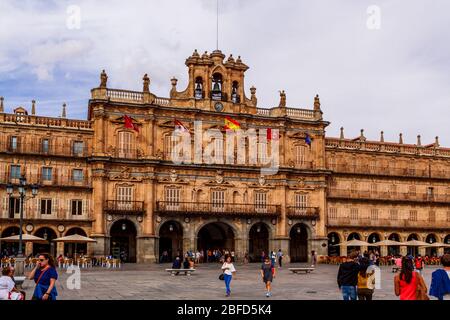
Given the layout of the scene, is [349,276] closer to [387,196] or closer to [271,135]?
[271,135]

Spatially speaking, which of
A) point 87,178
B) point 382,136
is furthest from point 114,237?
point 382,136

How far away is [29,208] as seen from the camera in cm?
5053

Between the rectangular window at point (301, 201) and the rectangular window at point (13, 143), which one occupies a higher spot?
the rectangular window at point (13, 143)

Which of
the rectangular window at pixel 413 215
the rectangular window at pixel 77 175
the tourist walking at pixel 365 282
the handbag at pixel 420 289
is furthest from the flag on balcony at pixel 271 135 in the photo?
the handbag at pixel 420 289

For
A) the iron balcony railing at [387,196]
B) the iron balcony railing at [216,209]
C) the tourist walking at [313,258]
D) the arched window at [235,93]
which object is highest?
the arched window at [235,93]

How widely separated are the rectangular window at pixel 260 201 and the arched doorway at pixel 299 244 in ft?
14.4

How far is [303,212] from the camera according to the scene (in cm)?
5838

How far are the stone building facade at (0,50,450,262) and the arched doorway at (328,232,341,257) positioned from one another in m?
0.17

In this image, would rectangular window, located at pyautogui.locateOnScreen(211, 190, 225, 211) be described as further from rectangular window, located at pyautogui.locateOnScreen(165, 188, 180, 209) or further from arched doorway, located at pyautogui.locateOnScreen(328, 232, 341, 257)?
arched doorway, located at pyautogui.locateOnScreen(328, 232, 341, 257)

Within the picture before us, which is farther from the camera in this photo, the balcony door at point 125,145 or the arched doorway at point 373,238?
the arched doorway at point 373,238

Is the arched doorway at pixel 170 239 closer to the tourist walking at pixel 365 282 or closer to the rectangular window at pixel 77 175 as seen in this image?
the rectangular window at pixel 77 175

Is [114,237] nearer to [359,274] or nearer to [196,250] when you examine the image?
[196,250]

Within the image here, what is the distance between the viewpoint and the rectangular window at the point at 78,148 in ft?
174

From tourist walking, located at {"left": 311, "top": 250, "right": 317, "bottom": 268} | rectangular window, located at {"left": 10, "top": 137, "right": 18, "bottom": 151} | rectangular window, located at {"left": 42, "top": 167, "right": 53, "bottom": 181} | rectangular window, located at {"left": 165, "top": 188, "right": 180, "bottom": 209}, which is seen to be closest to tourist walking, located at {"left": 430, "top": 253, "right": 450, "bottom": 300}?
tourist walking, located at {"left": 311, "top": 250, "right": 317, "bottom": 268}
